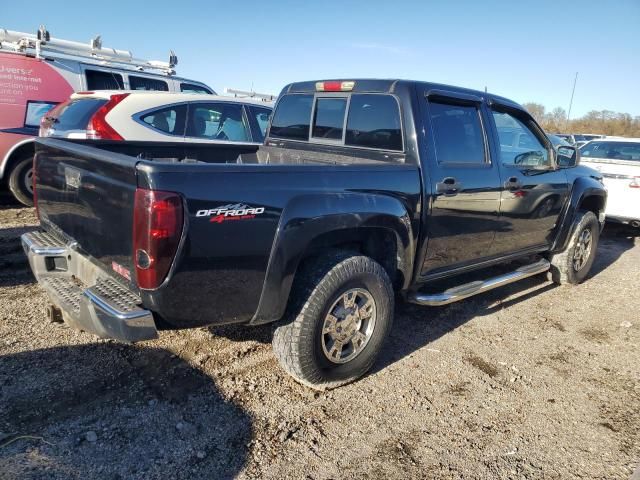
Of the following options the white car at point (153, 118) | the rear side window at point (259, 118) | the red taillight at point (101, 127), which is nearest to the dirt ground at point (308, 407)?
the red taillight at point (101, 127)

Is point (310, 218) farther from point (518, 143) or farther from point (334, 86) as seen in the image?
point (518, 143)

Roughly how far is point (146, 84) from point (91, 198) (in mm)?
6789

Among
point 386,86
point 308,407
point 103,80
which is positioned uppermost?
point 103,80

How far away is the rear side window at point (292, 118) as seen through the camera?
13.8 feet

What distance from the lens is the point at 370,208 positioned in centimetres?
298

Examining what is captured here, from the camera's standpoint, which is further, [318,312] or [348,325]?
[348,325]

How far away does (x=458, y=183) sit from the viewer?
11.6ft

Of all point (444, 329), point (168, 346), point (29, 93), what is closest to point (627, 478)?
point (444, 329)

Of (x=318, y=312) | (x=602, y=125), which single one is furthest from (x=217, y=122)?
(x=602, y=125)

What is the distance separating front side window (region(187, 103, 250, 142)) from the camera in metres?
6.77

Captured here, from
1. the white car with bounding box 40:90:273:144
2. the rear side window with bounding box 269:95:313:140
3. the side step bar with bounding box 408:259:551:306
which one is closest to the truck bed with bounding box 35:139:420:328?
the side step bar with bounding box 408:259:551:306

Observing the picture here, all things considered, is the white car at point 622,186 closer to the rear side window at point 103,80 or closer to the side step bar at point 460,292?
the side step bar at point 460,292

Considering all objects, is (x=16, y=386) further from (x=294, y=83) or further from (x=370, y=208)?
(x=294, y=83)

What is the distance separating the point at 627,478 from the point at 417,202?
76.2 inches
